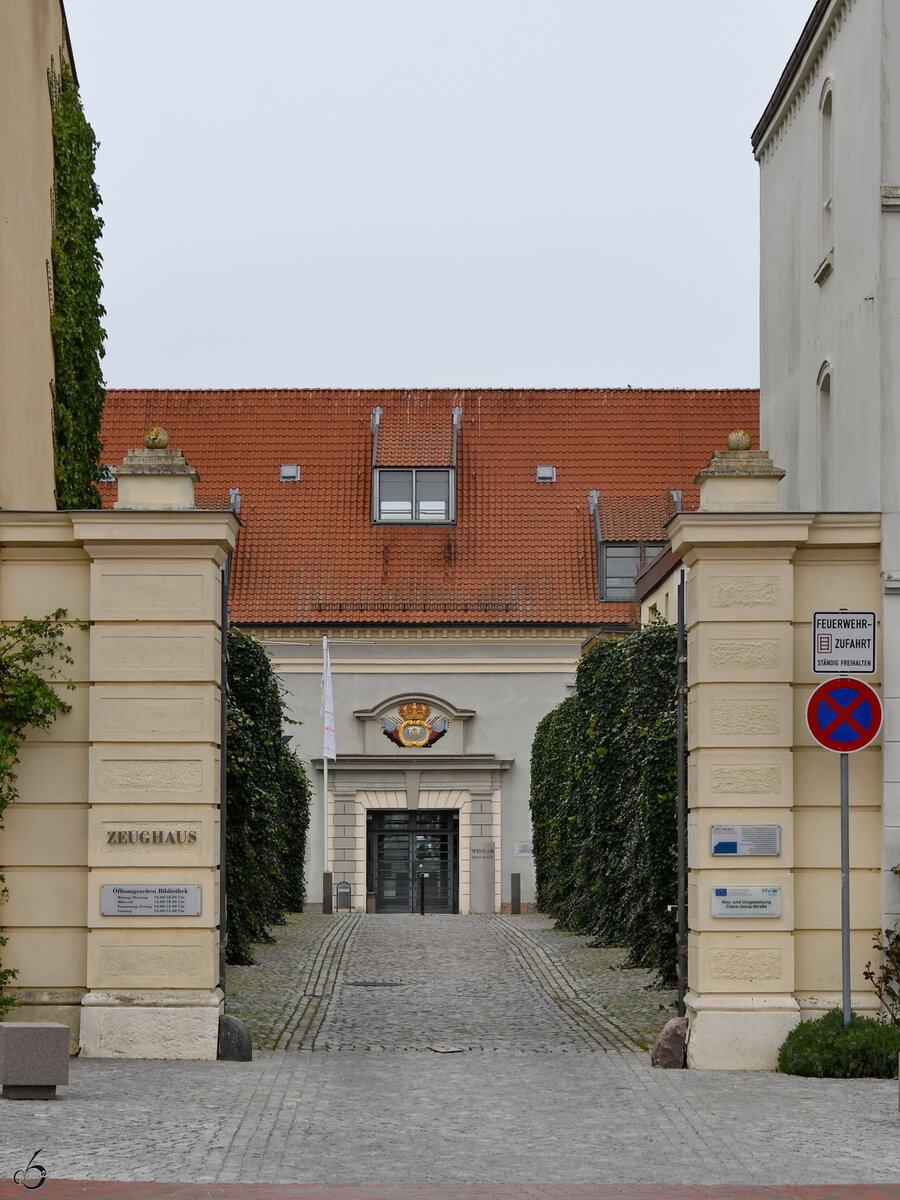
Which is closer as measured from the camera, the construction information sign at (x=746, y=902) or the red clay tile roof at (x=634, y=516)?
the construction information sign at (x=746, y=902)

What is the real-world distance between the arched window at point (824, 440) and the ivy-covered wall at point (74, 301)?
8.11 metres

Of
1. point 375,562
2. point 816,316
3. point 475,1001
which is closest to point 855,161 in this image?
point 816,316

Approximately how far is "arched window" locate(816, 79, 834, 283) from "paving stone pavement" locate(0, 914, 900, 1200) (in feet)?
23.0

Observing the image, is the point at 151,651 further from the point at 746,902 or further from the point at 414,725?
the point at 414,725

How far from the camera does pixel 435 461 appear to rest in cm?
4584

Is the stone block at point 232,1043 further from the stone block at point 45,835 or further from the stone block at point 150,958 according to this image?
the stone block at point 45,835

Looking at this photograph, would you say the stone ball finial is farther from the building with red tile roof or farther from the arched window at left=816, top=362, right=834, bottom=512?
the building with red tile roof

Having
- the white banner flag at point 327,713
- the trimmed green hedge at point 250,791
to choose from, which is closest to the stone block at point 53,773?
the trimmed green hedge at point 250,791

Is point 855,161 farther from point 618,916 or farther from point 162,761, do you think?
point 618,916

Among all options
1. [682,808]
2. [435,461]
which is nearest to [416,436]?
[435,461]

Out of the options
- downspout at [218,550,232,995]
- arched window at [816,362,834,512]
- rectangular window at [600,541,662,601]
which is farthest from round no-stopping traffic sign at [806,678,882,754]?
rectangular window at [600,541,662,601]

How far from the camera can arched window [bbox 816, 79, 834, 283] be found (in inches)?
667

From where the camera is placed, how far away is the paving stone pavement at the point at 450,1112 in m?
9.64

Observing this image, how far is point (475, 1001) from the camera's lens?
1892 centimetres
